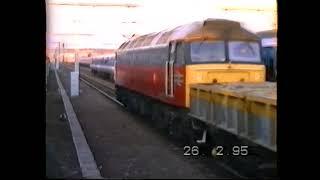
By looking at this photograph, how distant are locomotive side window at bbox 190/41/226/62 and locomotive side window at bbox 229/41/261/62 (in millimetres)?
166

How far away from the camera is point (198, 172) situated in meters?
6.17

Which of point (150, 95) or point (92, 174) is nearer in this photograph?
point (92, 174)

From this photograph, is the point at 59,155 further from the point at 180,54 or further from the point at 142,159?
the point at 180,54

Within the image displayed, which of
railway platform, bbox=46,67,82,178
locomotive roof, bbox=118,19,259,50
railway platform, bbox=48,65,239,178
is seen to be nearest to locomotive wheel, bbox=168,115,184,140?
railway platform, bbox=48,65,239,178

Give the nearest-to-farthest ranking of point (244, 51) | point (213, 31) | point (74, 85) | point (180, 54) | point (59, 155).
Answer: point (59, 155) < point (213, 31) < point (244, 51) < point (180, 54) < point (74, 85)

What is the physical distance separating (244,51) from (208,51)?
67 centimetres

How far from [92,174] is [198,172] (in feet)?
3.65

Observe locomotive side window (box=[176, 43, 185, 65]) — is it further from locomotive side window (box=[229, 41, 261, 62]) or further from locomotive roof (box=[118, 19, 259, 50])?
locomotive side window (box=[229, 41, 261, 62])

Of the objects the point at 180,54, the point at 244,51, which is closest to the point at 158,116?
the point at 180,54

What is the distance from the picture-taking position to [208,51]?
1129 cm
